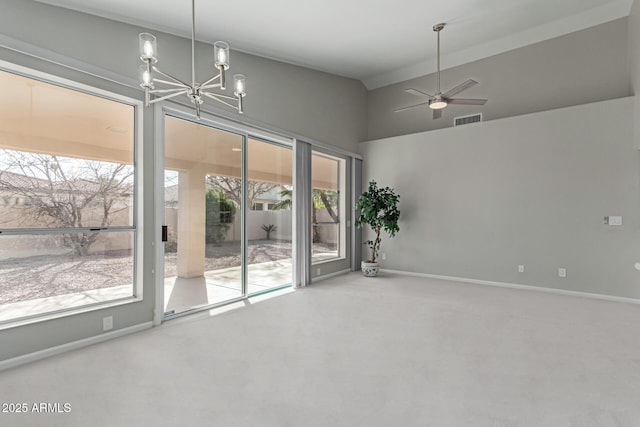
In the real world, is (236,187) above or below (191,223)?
above

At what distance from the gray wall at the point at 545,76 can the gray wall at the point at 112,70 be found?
3237 mm

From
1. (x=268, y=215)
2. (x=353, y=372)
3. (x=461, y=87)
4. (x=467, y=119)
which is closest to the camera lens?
(x=353, y=372)

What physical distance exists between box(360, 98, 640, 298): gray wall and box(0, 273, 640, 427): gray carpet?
1.14 meters

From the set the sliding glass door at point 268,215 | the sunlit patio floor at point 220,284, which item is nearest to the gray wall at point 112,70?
the sunlit patio floor at point 220,284

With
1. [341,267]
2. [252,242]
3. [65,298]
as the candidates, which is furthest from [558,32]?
[65,298]

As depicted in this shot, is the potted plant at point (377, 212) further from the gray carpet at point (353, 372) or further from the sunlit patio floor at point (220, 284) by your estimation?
the gray carpet at point (353, 372)

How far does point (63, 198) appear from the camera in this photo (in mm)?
3082

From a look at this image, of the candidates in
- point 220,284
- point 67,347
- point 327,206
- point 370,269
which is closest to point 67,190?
point 67,347

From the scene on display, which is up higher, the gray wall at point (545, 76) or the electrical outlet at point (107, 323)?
the gray wall at point (545, 76)

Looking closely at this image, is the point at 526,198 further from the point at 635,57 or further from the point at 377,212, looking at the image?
the point at 377,212

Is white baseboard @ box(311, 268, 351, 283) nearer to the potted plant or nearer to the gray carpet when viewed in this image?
the potted plant

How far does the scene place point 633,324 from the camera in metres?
3.71

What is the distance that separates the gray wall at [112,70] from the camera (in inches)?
106

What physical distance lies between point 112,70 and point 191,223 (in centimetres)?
191
